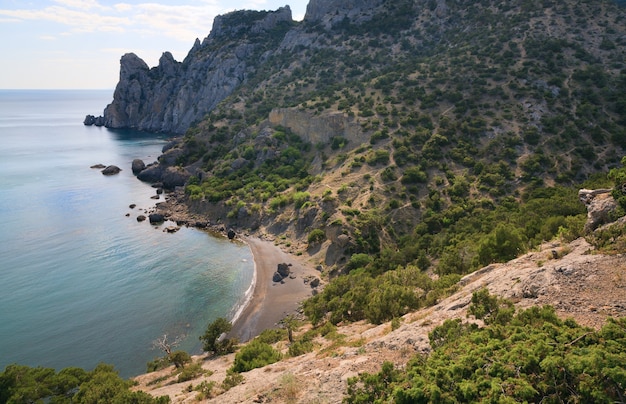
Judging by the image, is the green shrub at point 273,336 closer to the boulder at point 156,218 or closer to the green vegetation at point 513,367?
the green vegetation at point 513,367

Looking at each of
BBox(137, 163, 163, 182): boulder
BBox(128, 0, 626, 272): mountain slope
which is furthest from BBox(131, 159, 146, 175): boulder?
BBox(128, 0, 626, 272): mountain slope

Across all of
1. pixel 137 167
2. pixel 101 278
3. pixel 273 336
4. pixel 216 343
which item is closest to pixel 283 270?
pixel 273 336

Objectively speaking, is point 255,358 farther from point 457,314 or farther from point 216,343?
point 457,314

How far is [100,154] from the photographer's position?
458ft

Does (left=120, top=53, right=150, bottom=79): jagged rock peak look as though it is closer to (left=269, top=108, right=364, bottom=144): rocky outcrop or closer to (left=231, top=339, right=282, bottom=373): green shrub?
(left=269, top=108, right=364, bottom=144): rocky outcrop

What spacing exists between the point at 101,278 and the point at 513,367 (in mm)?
56252

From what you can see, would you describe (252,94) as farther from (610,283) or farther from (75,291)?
(610,283)

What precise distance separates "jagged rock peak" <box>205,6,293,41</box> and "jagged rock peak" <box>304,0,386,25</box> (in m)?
22.0

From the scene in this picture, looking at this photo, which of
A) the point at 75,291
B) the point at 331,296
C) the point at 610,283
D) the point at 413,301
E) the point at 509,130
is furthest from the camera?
the point at 509,130

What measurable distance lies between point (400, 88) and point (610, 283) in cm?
7695

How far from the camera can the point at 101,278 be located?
184 ft

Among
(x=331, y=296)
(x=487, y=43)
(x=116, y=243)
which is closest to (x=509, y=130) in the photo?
(x=487, y=43)

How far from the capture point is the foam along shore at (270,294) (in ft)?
148

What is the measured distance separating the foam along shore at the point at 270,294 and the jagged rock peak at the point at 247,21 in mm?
132562
